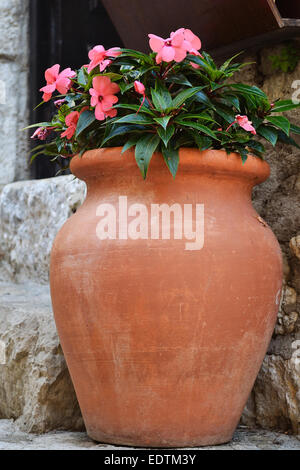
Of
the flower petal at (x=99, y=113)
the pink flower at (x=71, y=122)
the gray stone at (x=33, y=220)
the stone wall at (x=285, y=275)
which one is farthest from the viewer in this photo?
the gray stone at (x=33, y=220)

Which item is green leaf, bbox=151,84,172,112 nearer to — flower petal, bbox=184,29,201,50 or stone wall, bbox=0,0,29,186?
flower petal, bbox=184,29,201,50

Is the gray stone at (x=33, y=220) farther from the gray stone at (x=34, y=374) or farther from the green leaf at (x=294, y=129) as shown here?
the green leaf at (x=294, y=129)

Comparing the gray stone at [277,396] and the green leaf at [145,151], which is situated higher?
the green leaf at [145,151]

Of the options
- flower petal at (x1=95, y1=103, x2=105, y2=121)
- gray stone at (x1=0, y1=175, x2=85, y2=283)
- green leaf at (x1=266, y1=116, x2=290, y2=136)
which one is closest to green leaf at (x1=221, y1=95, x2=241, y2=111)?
green leaf at (x1=266, y1=116, x2=290, y2=136)

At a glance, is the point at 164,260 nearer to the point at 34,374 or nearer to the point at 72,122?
the point at 72,122

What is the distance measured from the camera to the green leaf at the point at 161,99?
1.54 metres

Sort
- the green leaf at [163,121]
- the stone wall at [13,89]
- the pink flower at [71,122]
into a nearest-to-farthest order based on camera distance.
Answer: the green leaf at [163,121]
the pink flower at [71,122]
the stone wall at [13,89]

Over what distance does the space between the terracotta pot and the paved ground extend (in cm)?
4

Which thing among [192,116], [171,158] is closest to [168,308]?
[171,158]

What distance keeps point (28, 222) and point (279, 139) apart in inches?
48.1

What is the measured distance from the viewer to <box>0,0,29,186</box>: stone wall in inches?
120

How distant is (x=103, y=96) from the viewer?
5.24 ft

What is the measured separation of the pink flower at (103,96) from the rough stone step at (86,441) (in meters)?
0.81

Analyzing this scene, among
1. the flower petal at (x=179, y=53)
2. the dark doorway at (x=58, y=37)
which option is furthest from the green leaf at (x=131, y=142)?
the dark doorway at (x=58, y=37)
